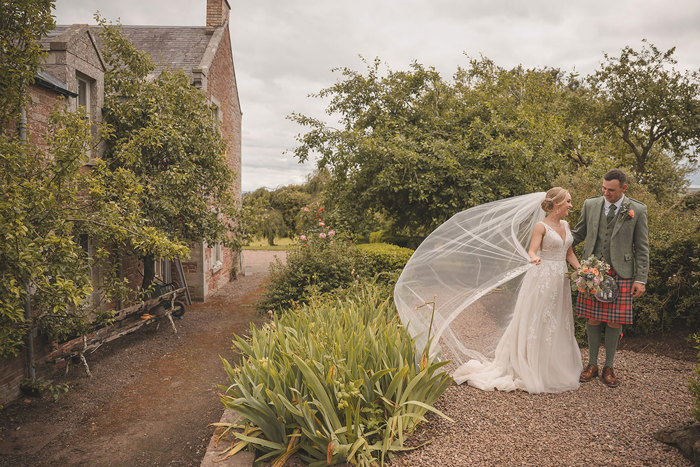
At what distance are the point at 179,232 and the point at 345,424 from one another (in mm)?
7488

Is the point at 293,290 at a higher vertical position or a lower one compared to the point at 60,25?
lower

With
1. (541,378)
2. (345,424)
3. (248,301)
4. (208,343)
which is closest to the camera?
(345,424)

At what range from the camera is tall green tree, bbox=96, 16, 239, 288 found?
902cm

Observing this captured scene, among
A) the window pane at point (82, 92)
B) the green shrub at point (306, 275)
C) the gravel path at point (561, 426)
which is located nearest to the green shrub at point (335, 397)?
the gravel path at point (561, 426)

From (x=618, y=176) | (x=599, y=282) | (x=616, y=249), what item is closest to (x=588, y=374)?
(x=599, y=282)

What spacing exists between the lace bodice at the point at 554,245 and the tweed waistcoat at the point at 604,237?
29cm

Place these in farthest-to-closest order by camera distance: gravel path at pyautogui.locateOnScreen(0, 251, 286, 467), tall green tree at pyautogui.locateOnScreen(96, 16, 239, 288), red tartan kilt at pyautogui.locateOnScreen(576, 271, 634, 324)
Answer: tall green tree at pyautogui.locateOnScreen(96, 16, 239, 288) → gravel path at pyautogui.locateOnScreen(0, 251, 286, 467) → red tartan kilt at pyautogui.locateOnScreen(576, 271, 634, 324)

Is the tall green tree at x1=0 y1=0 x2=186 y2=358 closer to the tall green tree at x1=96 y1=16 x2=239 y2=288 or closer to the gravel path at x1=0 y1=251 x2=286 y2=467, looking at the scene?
the gravel path at x1=0 y1=251 x2=286 y2=467

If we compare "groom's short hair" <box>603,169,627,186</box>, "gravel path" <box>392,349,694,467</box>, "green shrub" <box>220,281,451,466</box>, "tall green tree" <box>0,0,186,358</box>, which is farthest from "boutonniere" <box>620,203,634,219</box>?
"tall green tree" <box>0,0,186,358</box>

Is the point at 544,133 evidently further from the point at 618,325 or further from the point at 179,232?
the point at 179,232

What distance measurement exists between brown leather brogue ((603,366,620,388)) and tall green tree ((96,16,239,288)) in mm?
7276

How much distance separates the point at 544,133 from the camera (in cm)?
1020

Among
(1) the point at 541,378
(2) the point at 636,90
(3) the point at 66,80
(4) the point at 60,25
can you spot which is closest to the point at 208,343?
(3) the point at 66,80

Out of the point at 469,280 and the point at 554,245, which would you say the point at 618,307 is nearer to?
the point at 554,245
